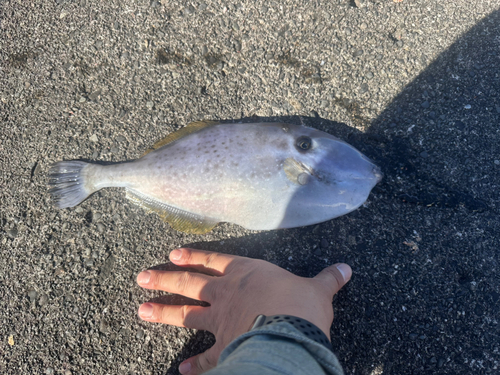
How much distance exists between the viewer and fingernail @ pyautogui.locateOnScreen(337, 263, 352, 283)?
7.56ft

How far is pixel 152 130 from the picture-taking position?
2648 millimetres

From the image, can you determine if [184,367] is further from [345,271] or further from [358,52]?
A: [358,52]

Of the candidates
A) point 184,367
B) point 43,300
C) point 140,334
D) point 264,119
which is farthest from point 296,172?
point 43,300

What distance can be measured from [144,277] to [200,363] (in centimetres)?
78

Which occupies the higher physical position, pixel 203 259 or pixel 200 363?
pixel 203 259

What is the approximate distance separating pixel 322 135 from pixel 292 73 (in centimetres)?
72

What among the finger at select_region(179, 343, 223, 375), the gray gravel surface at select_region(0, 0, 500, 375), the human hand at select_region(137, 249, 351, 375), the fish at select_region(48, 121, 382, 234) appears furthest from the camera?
the gray gravel surface at select_region(0, 0, 500, 375)

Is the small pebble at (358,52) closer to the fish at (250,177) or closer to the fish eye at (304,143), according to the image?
the fish at (250,177)

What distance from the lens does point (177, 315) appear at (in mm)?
2322

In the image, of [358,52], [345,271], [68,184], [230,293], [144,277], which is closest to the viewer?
[230,293]

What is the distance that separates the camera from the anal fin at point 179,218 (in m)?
2.42

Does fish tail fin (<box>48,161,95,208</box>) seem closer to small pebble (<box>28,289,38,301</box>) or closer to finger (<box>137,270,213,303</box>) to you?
small pebble (<box>28,289,38,301</box>)

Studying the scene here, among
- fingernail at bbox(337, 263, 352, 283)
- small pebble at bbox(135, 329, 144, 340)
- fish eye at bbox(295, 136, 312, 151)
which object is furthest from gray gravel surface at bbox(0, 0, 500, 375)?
fish eye at bbox(295, 136, 312, 151)

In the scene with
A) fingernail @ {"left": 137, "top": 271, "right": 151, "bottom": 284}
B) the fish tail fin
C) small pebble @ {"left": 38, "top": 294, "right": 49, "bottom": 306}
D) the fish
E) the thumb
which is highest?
the fish
